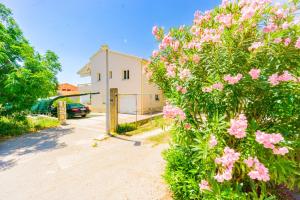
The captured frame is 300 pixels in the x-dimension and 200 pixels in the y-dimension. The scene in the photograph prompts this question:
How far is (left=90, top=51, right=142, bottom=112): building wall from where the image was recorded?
19.2 m

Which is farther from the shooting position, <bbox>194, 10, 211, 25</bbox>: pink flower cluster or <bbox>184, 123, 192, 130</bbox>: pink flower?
<bbox>194, 10, 211, 25</bbox>: pink flower cluster

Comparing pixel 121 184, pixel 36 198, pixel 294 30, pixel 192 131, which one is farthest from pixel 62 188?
pixel 294 30

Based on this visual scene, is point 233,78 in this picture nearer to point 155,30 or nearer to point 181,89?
point 181,89

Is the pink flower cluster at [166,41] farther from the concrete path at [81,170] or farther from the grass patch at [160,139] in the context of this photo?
the grass patch at [160,139]

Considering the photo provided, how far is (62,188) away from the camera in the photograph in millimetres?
4750

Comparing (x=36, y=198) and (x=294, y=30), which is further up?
(x=294, y=30)

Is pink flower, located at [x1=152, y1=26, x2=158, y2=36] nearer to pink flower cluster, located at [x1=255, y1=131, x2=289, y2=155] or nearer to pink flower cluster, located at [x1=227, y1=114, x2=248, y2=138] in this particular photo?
pink flower cluster, located at [x1=227, y1=114, x2=248, y2=138]

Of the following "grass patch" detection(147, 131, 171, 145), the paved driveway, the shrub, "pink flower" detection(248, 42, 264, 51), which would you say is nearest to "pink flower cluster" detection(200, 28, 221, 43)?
the shrub

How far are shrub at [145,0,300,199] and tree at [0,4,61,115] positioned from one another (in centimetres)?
932

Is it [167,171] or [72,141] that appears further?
[72,141]

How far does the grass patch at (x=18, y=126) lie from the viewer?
10.5 meters

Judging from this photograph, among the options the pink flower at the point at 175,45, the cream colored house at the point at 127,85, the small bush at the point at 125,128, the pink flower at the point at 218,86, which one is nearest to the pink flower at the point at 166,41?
the pink flower at the point at 175,45

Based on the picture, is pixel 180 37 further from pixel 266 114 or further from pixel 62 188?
pixel 62 188

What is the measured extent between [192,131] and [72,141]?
296 inches
